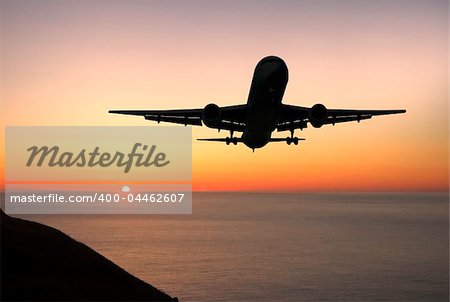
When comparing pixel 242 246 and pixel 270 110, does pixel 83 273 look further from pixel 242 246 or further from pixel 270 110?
pixel 242 246

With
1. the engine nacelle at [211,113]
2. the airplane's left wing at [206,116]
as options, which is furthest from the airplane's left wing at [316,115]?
the engine nacelle at [211,113]

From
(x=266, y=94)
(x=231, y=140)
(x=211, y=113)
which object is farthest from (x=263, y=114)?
(x=231, y=140)

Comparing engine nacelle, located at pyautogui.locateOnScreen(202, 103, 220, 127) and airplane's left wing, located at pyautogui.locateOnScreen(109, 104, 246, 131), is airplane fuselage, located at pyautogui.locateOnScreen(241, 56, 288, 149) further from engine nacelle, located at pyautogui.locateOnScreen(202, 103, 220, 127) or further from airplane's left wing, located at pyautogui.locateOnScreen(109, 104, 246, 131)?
engine nacelle, located at pyautogui.locateOnScreen(202, 103, 220, 127)

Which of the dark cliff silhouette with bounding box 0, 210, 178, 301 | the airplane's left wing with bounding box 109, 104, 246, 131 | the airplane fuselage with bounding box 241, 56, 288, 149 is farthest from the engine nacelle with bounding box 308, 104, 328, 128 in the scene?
the dark cliff silhouette with bounding box 0, 210, 178, 301

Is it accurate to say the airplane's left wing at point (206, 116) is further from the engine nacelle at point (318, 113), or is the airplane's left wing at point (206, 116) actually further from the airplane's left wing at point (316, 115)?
the engine nacelle at point (318, 113)

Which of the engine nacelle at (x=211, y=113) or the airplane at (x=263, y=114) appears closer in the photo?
the airplane at (x=263, y=114)

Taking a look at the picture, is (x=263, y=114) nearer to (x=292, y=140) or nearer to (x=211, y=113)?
(x=211, y=113)
